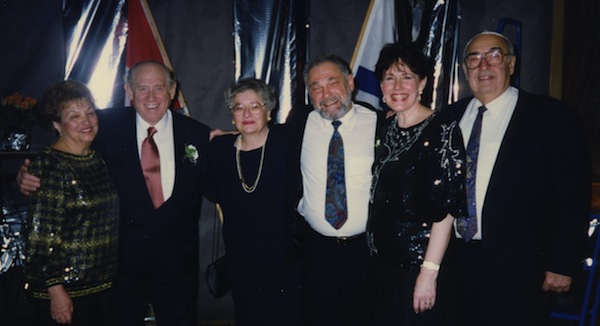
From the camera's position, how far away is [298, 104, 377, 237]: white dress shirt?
2281mm

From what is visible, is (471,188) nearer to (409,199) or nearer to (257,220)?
(409,199)

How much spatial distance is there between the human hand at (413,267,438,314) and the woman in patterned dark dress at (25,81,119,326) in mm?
1536

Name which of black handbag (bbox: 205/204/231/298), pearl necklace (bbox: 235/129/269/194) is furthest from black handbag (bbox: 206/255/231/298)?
pearl necklace (bbox: 235/129/269/194)

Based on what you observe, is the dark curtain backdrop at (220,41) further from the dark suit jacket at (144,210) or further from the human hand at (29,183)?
the human hand at (29,183)

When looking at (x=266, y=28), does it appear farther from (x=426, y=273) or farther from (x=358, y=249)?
(x=426, y=273)

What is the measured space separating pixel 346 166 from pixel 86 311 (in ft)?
4.92

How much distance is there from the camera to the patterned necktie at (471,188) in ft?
6.92

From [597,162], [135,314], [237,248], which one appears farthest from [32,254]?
[597,162]

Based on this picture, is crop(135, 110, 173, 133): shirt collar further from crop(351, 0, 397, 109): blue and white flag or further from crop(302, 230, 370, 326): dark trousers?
crop(351, 0, 397, 109): blue and white flag

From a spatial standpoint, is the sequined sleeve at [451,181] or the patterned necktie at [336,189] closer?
the sequined sleeve at [451,181]

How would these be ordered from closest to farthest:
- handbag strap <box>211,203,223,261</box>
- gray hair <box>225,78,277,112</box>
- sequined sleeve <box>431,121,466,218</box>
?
sequined sleeve <box>431,121,466,218</box> → gray hair <box>225,78,277,112</box> → handbag strap <box>211,203,223,261</box>

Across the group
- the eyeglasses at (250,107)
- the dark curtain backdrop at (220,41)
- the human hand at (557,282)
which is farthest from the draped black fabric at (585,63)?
the eyeglasses at (250,107)

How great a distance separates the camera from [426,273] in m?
1.73

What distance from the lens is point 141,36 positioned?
11.6ft
